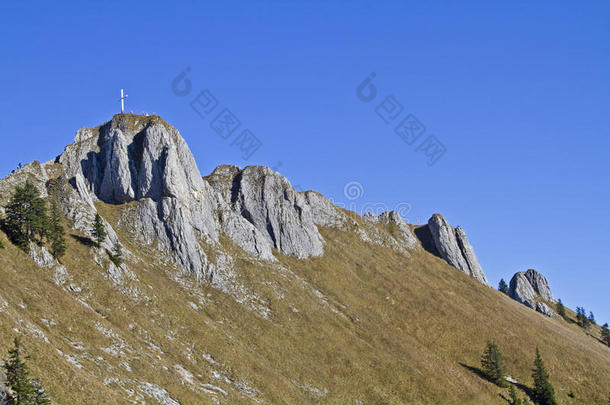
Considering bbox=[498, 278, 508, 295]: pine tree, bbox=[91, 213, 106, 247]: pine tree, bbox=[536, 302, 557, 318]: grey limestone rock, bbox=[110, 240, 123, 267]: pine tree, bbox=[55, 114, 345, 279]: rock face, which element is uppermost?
bbox=[498, 278, 508, 295]: pine tree

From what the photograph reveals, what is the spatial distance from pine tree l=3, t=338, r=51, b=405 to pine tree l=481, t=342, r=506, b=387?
210ft

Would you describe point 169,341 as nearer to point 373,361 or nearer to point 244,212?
point 373,361

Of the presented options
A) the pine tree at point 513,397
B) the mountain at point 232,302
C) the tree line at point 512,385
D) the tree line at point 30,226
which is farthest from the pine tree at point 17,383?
the tree line at point 512,385

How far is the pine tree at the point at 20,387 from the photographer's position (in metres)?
33.5

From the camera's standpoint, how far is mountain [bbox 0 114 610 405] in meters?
50.9

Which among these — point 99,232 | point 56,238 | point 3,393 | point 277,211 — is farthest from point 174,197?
point 3,393

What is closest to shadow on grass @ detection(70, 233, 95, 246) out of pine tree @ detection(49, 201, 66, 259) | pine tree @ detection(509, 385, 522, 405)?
pine tree @ detection(49, 201, 66, 259)

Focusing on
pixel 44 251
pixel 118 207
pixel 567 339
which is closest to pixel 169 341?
pixel 44 251

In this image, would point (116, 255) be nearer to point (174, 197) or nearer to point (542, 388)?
point (174, 197)

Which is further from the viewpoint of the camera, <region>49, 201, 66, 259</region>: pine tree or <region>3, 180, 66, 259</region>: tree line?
<region>49, 201, 66, 259</region>: pine tree

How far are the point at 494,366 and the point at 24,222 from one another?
68218 mm

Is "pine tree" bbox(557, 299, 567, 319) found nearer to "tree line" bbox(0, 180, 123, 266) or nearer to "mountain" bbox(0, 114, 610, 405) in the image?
"mountain" bbox(0, 114, 610, 405)

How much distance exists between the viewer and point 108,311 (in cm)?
5828

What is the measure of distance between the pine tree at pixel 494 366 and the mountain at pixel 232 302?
112 inches
